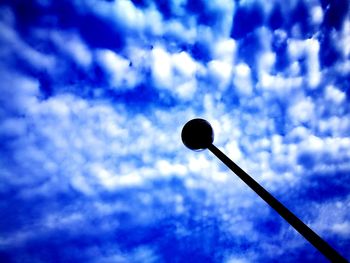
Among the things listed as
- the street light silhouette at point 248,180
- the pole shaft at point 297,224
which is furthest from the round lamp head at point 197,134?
the pole shaft at point 297,224

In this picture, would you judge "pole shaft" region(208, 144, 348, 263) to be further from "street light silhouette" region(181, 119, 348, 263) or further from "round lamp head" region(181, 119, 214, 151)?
"round lamp head" region(181, 119, 214, 151)

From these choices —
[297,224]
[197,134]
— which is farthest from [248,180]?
[197,134]

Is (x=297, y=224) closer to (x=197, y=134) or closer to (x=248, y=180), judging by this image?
(x=248, y=180)

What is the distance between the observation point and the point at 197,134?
589 cm

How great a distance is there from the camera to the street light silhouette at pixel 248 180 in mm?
3432

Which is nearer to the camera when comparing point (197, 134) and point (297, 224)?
point (297, 224)

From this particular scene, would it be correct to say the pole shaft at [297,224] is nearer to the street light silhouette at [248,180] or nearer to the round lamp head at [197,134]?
the street light silhouette at [248,180]

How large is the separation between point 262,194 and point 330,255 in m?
1.20

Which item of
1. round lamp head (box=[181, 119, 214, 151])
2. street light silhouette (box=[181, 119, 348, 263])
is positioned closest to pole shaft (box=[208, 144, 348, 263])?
street light silhouette (box=[181, 119, 348, 263])

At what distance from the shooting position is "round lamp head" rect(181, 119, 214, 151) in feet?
19.2

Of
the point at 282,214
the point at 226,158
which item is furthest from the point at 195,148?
the point at 282,214

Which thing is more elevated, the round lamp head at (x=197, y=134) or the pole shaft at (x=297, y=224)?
the round lamp head at (x=197, y=134)

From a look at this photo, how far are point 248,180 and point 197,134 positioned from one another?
1756 millimetres

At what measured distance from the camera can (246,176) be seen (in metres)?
4.55
